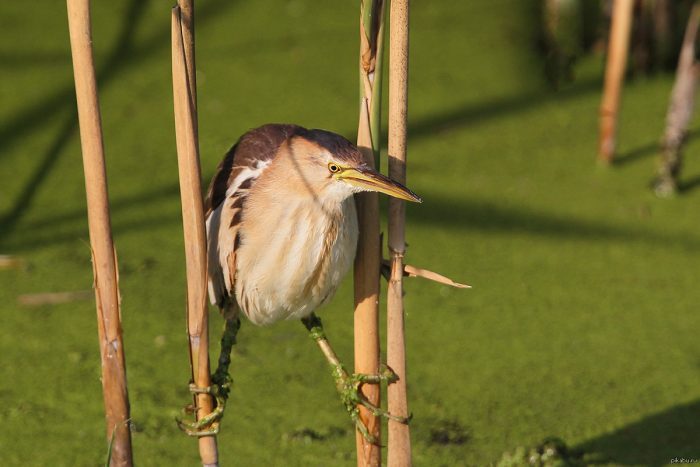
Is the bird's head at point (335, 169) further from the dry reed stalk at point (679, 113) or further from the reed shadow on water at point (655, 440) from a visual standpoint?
the dry reed stalk at point (679, 113)

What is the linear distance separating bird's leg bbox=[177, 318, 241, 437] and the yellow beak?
1.05 feet

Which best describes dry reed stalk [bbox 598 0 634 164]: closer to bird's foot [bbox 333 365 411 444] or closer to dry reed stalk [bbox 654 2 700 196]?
dry reed stalk [bbox 654 2 700 196]

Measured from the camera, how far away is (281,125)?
161cm

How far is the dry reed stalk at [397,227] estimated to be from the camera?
50.3 inches

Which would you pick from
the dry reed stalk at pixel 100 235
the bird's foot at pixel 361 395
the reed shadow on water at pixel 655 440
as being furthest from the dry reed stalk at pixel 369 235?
the reed shadow on water at pixel 655 440

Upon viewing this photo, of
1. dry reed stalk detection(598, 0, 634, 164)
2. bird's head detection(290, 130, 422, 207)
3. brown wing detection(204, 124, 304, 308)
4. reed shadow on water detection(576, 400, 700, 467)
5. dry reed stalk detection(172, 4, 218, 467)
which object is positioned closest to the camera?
dry reed stalk detection(172, 4, 218, 467)

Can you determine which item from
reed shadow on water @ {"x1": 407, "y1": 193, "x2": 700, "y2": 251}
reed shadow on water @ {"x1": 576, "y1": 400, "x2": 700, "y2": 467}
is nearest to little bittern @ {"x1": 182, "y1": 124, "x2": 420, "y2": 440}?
reed shadow on water @ {"x1": 576, "y1": 400, "x2": 700, "y2": 467}

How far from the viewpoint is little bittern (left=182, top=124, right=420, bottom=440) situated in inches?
55.2

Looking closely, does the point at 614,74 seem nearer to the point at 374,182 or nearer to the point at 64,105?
A: the point at 64,105

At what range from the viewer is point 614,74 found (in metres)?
2.70

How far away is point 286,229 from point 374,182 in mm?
196

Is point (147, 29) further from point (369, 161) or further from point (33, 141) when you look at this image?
point (369, 161)

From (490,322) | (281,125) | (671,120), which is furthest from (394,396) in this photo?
(671,120)

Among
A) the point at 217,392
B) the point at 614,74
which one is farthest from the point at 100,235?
the point at 614,74
